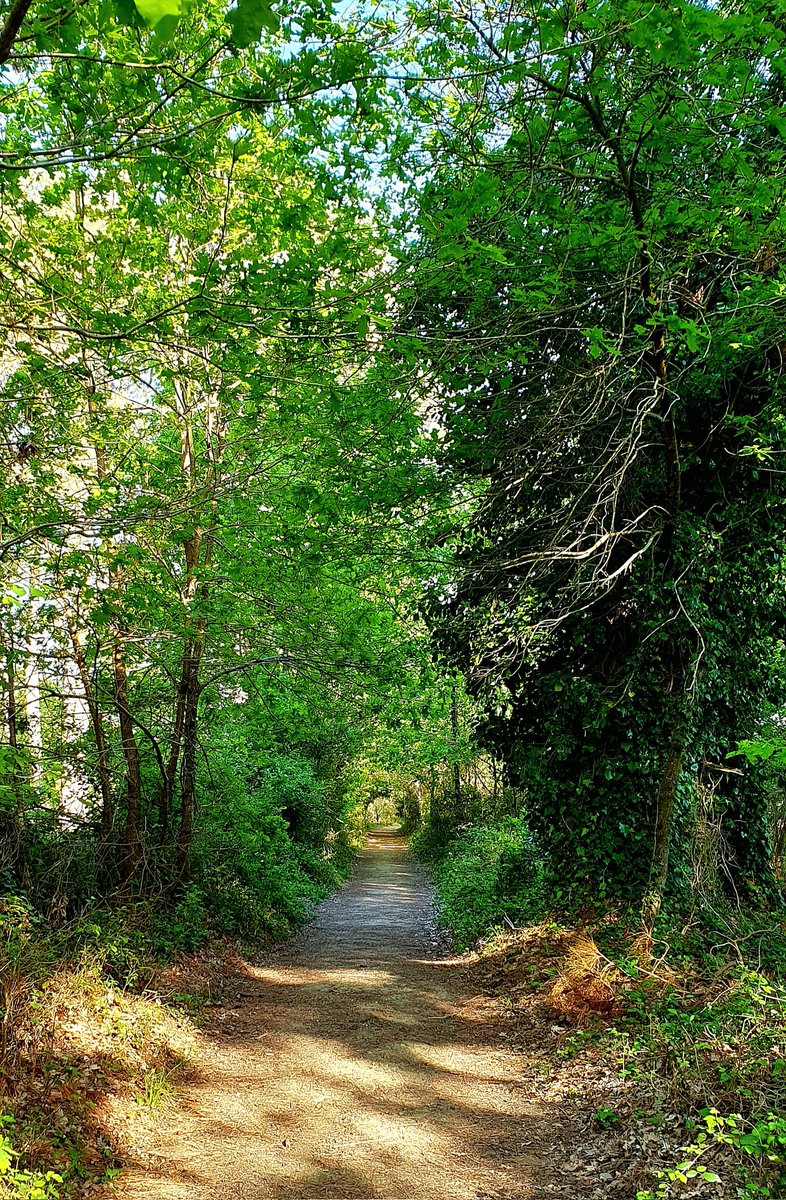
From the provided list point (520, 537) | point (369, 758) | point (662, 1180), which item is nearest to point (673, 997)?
point (662, 1180)

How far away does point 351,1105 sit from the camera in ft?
17.7

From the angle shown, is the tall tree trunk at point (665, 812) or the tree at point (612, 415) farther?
the tall tree trunk at point (665, 812)

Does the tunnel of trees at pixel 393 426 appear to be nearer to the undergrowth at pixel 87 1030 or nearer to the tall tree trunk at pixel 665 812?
the tall tree trunk at pixel 665 812

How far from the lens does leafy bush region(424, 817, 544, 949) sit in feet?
33.4

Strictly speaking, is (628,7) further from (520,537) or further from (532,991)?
(532,991)

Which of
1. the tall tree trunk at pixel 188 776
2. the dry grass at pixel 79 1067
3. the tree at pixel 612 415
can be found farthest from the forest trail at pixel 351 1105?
the tree at pixel 612 415

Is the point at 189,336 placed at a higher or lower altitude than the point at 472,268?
lower

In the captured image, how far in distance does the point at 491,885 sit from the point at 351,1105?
725 cm

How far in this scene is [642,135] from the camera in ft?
15.5

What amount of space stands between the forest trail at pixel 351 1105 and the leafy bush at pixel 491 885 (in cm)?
136

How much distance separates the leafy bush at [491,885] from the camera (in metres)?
10.2

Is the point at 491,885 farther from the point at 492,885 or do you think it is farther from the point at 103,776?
the point at 103,776

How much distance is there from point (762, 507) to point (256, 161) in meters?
5.94

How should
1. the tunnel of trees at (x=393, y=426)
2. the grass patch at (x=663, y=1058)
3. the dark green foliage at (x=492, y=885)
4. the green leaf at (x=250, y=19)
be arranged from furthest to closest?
the dark green foliage at (x=492, y=885), the tunnel of trees at (x=393, y=426), the grass patch at (x=663, y=1058), the green leaf at (x=250, y=19)
